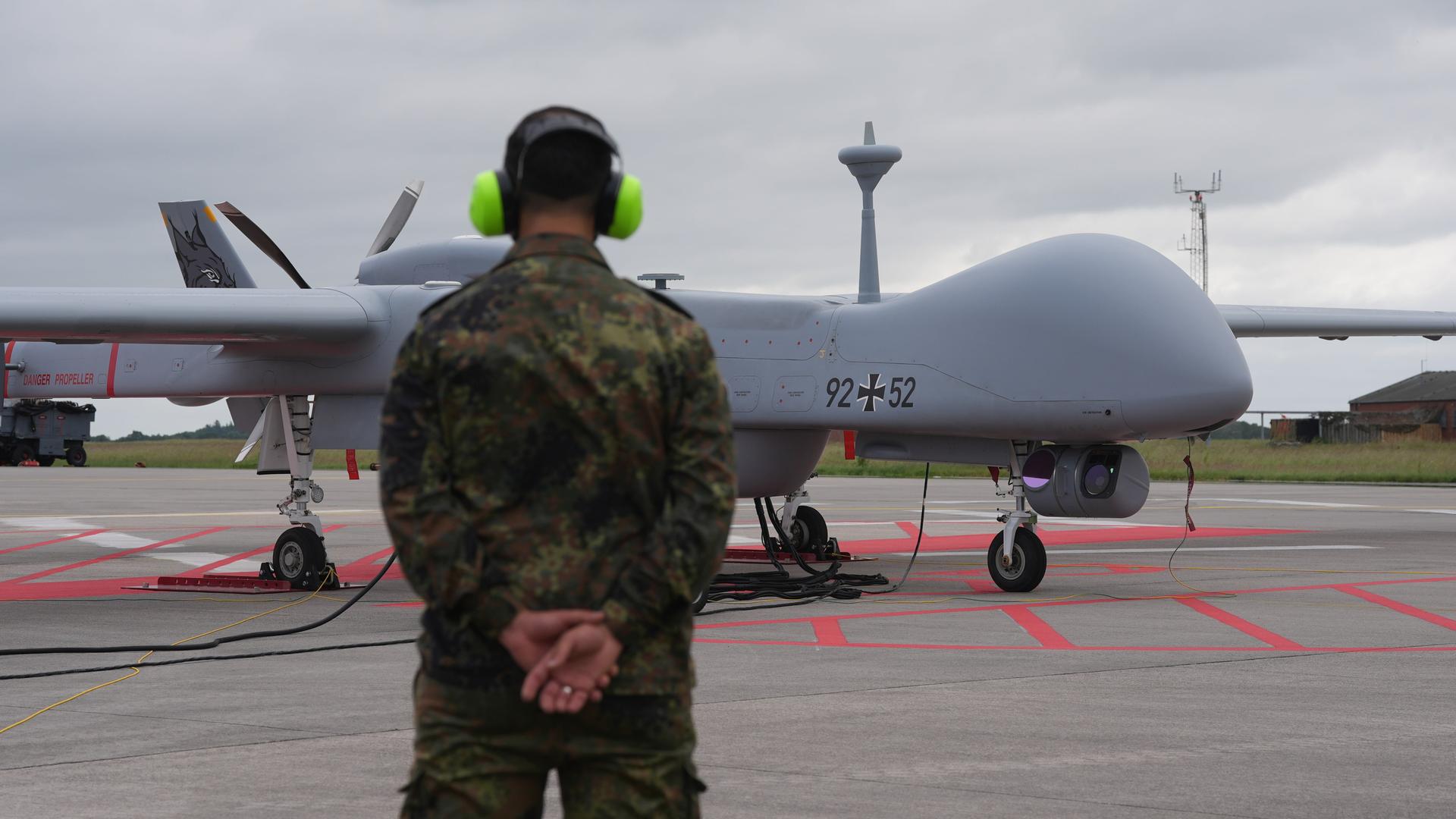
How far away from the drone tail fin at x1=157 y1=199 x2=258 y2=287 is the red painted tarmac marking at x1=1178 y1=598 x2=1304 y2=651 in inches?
437

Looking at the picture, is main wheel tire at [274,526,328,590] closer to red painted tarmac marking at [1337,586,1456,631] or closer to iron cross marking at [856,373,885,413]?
iron cross marking at [856,373,885,413]

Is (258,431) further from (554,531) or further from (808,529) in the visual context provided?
(554,531)

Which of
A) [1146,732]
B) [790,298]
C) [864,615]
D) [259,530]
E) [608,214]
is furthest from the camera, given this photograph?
[259,530]

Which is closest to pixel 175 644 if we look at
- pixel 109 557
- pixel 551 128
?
pixel 551 128

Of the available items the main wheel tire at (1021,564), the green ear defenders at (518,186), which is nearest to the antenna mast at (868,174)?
the main wheel tire at (1021,564)

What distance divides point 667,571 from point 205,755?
4151 millimetres

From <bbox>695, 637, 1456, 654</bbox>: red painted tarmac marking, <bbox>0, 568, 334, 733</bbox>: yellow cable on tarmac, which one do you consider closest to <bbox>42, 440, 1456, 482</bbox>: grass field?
<bbox>0, 568, 334, 733</bbox>: yellow cable on tarmac

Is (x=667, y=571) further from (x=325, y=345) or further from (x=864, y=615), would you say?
(x=325, y=345)

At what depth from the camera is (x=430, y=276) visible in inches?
568

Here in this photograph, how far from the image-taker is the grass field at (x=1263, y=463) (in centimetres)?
4303

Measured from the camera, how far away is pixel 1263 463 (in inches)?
1937

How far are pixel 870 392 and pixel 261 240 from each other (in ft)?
23.5

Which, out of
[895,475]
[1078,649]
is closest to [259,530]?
[1078,649]

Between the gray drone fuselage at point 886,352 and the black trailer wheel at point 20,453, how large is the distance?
45496mm
